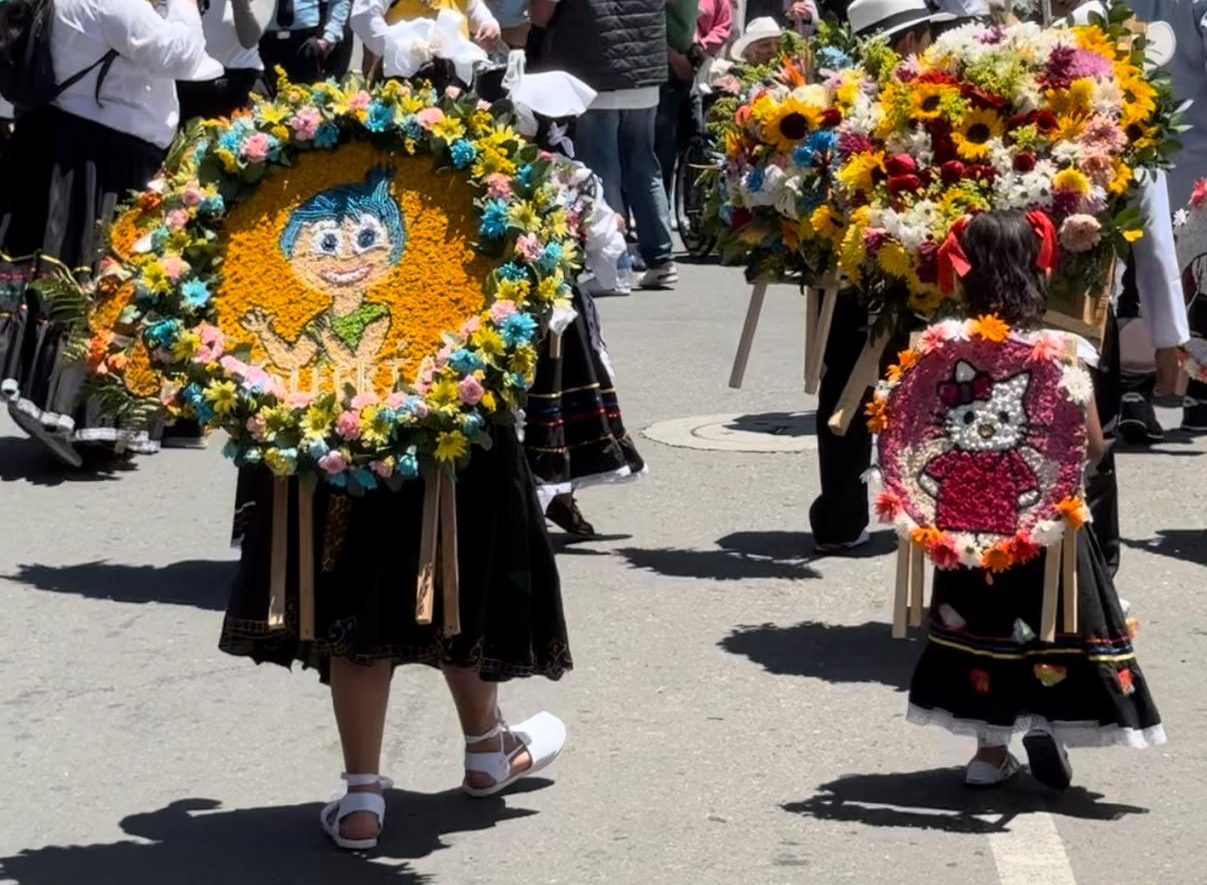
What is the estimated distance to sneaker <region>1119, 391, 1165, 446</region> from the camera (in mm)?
10555

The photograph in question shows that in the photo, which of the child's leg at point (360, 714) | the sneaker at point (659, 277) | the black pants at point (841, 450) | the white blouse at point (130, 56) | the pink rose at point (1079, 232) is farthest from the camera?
the sneaker at point (659, 277)

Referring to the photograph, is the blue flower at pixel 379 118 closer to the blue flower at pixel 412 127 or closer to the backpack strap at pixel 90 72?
the blue flower at pixel 412 127

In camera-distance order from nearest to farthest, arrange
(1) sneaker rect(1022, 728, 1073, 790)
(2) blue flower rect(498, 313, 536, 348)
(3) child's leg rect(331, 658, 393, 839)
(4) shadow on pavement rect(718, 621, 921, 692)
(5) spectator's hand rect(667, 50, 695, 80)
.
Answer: (2) blue flower rect(498, 313, 536, 348), (3) child's leg rect(331, 658, 393, 839), (1) sneaker rect(1022, 728, 1073, 790), (4) shadow on pavement rect(718, 621, 921, 692), (5) spectator's hand rect(667, 50, 695, 80)

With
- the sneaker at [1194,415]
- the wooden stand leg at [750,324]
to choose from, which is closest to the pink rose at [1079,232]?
the wooden stand leg at [750,324]

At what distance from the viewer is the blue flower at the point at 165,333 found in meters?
5.37

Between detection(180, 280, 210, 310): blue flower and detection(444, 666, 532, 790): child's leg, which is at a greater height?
detection(180, 280, 210, 310): blue flower

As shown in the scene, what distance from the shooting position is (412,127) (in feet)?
17.9

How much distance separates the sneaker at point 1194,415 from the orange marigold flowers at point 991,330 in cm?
523

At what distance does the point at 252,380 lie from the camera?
17.3 ft

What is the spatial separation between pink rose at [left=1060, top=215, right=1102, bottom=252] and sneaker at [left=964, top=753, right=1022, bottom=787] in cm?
141

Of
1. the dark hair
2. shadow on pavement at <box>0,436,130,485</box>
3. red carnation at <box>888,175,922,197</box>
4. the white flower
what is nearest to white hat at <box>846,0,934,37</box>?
red carnation at <box>888,175,922,197</box>

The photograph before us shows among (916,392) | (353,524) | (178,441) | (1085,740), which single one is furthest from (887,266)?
(178,441)

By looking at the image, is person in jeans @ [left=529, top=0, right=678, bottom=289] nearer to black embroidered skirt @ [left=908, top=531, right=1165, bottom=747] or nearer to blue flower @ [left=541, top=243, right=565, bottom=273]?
black embroidered skirt @ [left=908, top=531, right=1165, bottom=747]

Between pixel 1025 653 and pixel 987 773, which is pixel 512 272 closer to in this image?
pixel 1025 653
